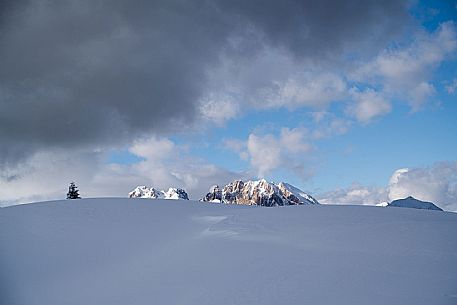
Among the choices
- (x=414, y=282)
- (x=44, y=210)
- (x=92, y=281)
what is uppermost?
(x=44, y=210)

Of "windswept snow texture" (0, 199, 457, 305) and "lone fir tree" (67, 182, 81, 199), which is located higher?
"lone fir tree" (67, 182, 81, 199)

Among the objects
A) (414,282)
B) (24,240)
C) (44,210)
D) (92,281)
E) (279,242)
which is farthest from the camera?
(44,210)

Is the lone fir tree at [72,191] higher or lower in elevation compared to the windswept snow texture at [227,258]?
higher

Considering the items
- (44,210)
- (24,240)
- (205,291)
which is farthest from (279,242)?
(44,210)

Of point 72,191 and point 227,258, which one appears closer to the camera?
point 227,258

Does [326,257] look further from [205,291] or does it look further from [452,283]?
[205,291]

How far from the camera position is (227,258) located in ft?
35.7

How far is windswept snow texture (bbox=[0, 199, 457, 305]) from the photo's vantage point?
8625mm

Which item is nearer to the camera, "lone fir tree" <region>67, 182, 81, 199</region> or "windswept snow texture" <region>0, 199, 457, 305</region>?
"windswept snow texture" <region>0, 199, 457, 305</region>

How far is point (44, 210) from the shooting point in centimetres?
1681

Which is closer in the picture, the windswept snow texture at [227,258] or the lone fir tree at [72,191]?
the windswept snow texture at [227,258]

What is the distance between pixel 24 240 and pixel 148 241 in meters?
4.63

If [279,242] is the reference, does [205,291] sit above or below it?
below

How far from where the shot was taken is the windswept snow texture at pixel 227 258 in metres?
8.62
